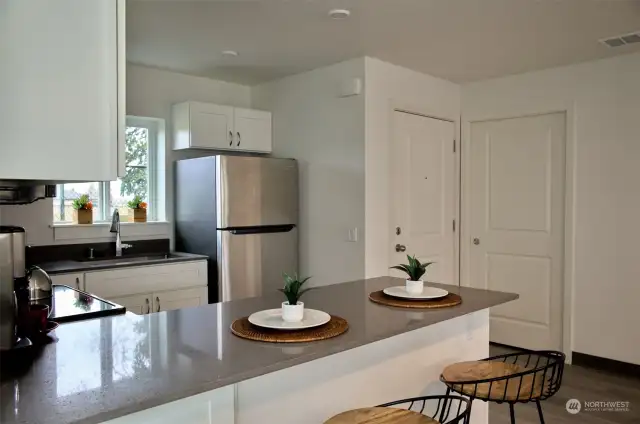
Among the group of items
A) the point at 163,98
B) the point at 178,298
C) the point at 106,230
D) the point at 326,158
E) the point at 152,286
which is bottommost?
the point at 178,298

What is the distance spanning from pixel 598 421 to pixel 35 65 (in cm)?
335

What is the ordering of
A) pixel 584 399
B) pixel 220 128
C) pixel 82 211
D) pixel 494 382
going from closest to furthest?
pixel 494 382
pixel 584 399
pixel 82 211
pixel 220 128

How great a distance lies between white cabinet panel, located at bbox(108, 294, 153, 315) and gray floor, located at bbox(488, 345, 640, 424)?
7.68ft

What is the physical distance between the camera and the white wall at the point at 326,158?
3.89 metres

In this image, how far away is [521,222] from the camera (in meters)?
4.43

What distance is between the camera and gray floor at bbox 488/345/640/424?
3.05 meters

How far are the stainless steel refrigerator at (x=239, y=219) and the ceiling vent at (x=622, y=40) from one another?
241 centimetres

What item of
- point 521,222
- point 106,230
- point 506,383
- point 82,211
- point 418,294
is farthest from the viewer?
point 521,222

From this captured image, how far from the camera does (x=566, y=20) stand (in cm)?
307

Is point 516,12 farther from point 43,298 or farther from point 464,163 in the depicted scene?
point 43,298

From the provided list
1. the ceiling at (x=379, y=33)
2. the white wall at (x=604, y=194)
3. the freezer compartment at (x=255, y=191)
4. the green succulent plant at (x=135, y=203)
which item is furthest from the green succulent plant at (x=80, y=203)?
the white wall at (x=604, y=194)

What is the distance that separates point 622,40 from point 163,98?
341 centimetres

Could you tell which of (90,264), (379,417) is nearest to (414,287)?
(379,417)

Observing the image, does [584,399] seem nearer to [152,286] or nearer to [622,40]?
[622,40]
